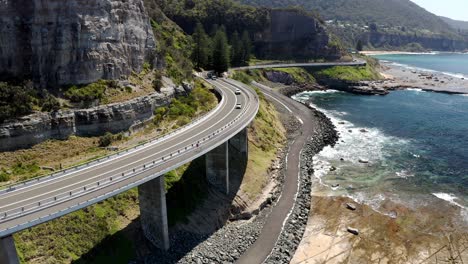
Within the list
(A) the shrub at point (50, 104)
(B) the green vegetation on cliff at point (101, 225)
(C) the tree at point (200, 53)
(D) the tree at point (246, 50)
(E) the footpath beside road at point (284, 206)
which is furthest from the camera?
(D) the tree at point (246, 50)

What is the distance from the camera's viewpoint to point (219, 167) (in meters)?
54.4

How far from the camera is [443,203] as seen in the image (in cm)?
5688

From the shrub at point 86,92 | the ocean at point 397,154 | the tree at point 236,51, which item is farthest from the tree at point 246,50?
the shrub at point 86,92

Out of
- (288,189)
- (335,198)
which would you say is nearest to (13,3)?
(288,189)

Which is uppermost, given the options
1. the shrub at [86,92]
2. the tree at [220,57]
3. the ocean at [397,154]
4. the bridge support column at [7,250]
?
the tree at [220,57]

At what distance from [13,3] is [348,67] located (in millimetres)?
137689

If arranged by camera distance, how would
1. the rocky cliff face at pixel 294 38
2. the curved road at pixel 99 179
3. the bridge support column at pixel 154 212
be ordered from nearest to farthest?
the curved road at pixel 99 179
the bridge support column at pixel 154 212
the rocky cliff face at pixel 294 38

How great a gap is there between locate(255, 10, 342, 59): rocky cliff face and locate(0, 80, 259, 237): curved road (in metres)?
125

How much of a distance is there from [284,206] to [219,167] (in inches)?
472

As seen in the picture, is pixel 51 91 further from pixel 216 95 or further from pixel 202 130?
pixel 216 95

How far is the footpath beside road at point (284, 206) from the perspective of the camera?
45344 millimetres

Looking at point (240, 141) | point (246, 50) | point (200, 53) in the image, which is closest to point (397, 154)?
point (240, 141)

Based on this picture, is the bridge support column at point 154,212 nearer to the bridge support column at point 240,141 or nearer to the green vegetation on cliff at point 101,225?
the green vegetation on cliff at point 101,225

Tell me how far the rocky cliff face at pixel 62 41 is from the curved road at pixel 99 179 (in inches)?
746
